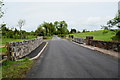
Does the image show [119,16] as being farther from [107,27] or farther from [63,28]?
[63,28]

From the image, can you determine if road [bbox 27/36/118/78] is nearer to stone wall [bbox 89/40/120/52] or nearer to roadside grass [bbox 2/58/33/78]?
roadside grass [bbox 2/58/33/78]

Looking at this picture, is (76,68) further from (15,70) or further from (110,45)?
(110,45)

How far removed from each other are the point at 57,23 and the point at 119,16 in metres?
107

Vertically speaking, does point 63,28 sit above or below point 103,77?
above

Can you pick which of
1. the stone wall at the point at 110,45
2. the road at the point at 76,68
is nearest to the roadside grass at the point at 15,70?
the road at the point at 76,68

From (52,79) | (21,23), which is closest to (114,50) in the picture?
(52,79)

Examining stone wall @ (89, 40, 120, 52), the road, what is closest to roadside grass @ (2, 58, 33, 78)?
the road

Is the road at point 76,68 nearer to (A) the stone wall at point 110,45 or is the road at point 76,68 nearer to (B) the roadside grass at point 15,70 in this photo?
(B) the roadside grass at point 15,70

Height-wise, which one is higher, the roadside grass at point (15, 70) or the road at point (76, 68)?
the road at point (76, 68)

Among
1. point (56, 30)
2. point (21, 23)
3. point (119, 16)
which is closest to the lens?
point (119, 16)

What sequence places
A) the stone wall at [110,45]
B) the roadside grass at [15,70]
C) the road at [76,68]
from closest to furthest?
the road at [76,68] → the roadside grass at [15,70] → the stone wall at [110,45]

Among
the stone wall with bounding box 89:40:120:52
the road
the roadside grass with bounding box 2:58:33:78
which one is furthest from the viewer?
the stone wall with bounding box 89:40:120:52

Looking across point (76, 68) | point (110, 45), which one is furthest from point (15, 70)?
point (110, 45)

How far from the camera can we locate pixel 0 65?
764 cm
